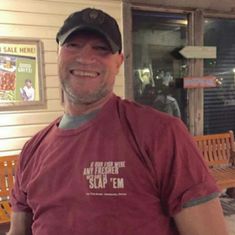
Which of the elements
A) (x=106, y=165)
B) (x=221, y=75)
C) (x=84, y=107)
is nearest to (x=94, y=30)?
(x=84, y=107)

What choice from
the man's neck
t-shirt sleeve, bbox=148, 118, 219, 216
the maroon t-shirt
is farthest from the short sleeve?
t-shirt sleeve, bbox=148, 118, 219, 216

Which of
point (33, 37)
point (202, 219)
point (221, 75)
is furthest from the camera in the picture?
point (221, 75)

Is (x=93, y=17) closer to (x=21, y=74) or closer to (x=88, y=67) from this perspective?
(x=88, y=67)

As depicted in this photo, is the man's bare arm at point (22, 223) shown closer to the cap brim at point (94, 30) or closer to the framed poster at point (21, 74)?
the cap brim at point (94, 30)

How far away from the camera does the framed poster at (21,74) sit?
3.53m

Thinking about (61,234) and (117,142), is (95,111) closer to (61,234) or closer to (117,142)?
(117,142)

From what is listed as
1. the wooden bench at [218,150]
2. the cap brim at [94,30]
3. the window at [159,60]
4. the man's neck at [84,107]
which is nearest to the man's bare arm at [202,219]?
the man's neck at [84,107]

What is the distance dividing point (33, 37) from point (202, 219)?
3000 mm

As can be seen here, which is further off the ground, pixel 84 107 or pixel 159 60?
pixel 159 60

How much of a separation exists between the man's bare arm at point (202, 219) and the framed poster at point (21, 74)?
279cm

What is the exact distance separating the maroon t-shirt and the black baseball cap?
25cm

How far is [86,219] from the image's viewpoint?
114 cm

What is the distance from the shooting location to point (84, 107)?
1.34m

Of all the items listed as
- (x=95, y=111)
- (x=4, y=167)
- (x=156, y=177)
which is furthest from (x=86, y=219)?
(x=4, y=167)
